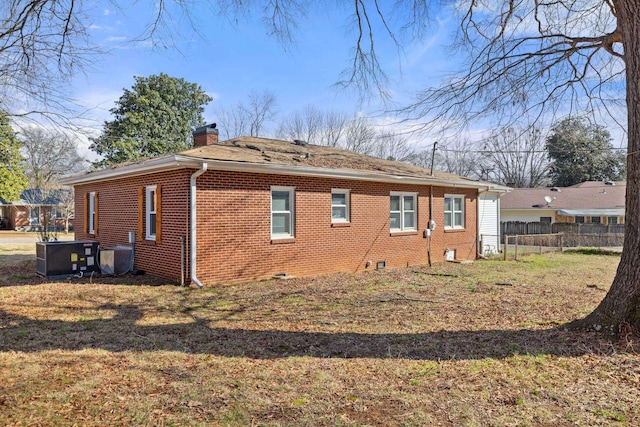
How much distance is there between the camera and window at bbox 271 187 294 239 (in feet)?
35.9

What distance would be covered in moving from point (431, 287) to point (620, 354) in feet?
16.8

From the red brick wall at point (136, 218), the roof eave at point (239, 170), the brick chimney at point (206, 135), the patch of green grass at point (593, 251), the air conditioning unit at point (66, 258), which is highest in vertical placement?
the brick chimney at point (206, 135)

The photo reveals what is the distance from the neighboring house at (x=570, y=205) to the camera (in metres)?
27.9

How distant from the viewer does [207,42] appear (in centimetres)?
647

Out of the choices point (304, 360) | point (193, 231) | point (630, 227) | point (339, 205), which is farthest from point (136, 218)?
point (630, 227)

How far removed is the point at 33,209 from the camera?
36281 millimetres

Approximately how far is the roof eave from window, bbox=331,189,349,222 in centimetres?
54

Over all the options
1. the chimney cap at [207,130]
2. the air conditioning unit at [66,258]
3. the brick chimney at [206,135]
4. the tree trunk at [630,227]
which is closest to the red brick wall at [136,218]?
the air conditioning unit at [66,258]

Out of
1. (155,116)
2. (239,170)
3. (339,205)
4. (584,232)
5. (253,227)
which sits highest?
(155,116)

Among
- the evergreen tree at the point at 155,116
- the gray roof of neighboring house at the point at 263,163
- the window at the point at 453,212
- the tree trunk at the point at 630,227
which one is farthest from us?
the evergreen tree at the point at 155,116

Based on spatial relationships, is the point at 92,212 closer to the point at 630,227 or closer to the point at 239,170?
the point at 239,170

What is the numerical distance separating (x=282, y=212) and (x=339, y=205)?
2.07 metres

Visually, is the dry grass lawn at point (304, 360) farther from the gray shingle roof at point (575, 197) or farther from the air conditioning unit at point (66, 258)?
the gray shingle roof at point (575, 197)

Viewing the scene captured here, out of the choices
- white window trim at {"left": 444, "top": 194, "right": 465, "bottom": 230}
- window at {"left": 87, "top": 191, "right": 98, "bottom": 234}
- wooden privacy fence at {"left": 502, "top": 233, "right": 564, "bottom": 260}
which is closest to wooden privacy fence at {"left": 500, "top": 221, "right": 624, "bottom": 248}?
wooden privacy fence at {"left": 502, "top": 233, "right": 564, "bottom": 260}
